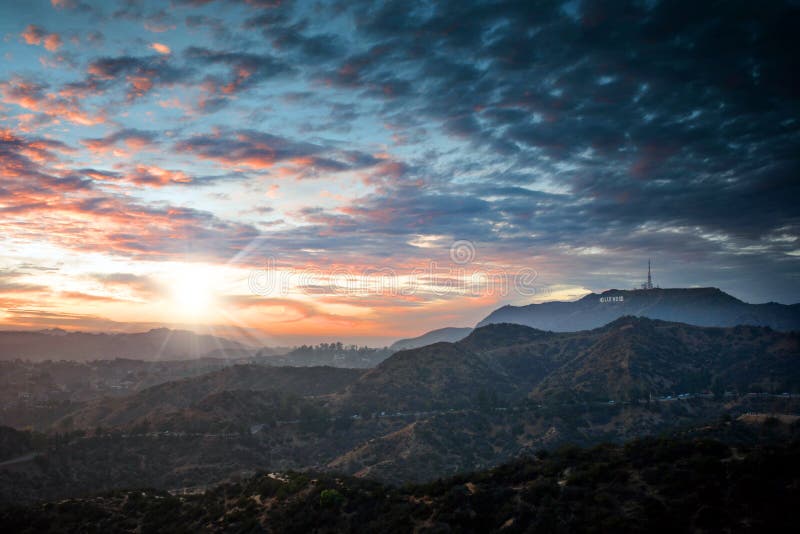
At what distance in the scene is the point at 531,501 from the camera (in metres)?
30.1

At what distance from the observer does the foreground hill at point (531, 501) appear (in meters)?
23.5

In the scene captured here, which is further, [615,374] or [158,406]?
[615,374]

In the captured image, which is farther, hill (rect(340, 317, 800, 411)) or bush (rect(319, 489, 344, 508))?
hill (rect(340, 317, 800, 411))

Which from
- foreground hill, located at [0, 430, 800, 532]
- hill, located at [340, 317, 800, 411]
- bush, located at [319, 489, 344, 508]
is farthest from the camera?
hill, located at [340, 317, 800, 411]

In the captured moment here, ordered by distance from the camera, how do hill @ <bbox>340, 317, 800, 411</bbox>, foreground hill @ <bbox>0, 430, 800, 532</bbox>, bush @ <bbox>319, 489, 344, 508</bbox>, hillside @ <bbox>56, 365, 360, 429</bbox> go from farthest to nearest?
hill @ <bbox>340, 317, 800, 411</bbox> < hillside @ <bbox>56, 365, 360, 429</bbox> < bush @ <bbox>319, 489, 344, 508</bbox> < foreground hill @ <bbox>0, 430, 800, 532</bbox>

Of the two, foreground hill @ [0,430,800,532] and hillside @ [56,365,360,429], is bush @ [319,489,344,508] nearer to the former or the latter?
foreground hill @ [0,430,800,532]

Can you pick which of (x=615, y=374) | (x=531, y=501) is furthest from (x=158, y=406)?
(x=615, y=374)

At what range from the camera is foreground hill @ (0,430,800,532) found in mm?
23453

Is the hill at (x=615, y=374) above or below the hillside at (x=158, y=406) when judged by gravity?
above

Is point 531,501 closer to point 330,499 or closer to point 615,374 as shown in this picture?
point 330,499

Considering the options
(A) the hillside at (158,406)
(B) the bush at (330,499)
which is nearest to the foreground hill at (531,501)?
(B) the bush at (330,499)

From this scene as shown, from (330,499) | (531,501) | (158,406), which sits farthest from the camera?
(158,406)

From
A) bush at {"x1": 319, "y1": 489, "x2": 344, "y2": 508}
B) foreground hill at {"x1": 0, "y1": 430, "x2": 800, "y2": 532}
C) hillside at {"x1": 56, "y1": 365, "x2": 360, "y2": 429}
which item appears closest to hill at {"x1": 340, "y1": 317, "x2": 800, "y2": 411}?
hillside at {"x1": 56, "y1": 365, "x2": 360, "y2": 429}

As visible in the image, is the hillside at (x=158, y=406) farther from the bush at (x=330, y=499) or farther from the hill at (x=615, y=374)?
the bush at (x=330, y=499)
